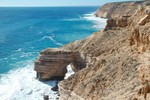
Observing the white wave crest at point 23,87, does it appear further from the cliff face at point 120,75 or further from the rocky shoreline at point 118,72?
the cliff face at point 120,75

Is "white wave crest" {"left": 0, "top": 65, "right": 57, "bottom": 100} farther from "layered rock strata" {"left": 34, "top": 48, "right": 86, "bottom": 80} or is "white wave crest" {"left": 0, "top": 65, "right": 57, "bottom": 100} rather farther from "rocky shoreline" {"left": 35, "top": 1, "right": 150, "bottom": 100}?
"rocky shoreline" {"left": 35, "top": 1, "right": 150, "bottom": 100}

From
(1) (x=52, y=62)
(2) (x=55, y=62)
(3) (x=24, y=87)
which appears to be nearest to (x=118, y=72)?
(2) (x=55, y=62)

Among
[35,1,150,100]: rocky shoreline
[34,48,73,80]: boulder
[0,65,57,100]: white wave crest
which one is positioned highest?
[35,1,150,100]: rocky shoreline

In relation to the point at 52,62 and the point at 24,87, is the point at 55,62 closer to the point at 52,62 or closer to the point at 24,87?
the point at 52,62

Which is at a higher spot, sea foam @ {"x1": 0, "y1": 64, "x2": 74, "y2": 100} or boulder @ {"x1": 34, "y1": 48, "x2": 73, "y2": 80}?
boulder @ {"x1": 34, "y1": 48, "x2": 73, "y2": 80}

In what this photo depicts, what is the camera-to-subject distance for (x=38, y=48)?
2990 inches

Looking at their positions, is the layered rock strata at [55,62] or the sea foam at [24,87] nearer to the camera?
the sea foam at [24,87]

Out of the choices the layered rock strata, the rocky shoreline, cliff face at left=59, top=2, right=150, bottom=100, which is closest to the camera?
the rocky shoreline

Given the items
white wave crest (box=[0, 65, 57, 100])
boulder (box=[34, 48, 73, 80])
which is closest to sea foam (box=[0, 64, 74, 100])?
white wave crest (box=[0, 65, 57, 100])

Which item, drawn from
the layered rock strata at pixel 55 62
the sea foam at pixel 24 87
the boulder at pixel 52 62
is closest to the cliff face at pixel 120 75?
the layered rock strata at pixel 55 62

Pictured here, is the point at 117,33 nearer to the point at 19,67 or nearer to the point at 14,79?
the point at 14,79

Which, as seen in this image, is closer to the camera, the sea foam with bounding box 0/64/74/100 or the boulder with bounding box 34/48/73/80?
the sea foam with bounding box 0/64/74/100

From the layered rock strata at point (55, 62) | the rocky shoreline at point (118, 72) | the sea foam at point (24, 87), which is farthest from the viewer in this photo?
the layered rock strata at point (55, 62)

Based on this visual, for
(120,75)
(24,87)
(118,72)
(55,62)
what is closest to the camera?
(120,75)
